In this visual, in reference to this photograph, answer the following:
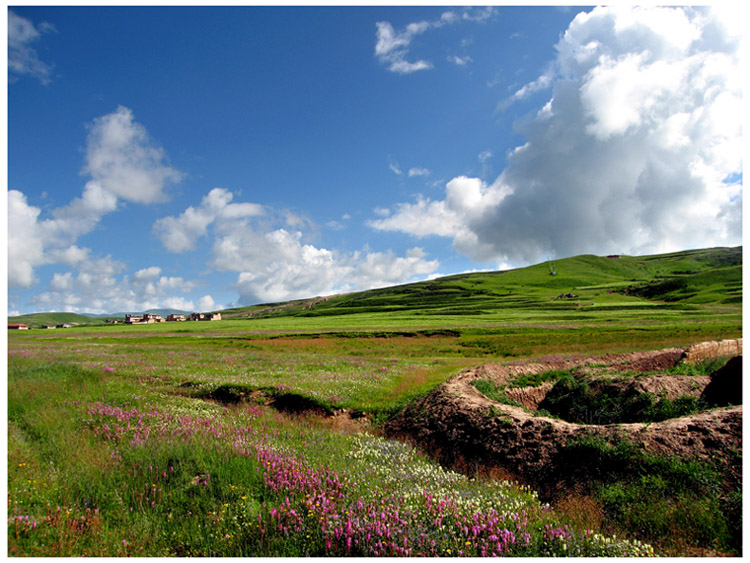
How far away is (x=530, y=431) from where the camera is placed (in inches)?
379

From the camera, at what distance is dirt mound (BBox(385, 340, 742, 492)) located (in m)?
7.65

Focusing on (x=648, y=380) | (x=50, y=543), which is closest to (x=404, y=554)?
(x=50, y=543)

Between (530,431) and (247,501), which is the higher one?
(247,501)

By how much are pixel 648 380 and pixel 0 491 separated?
1726cm

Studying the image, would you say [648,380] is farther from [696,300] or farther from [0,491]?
[696,300]

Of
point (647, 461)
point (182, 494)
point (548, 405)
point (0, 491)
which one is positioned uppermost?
point (0, 491)

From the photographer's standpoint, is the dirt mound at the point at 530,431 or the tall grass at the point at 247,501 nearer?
the tall grass at the point at 247,501

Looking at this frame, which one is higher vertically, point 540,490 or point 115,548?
point 115,548

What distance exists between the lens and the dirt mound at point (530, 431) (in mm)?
7652

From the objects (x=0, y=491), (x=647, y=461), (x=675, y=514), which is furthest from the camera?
(x=647, y=461)

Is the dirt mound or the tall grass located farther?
the dirt mound

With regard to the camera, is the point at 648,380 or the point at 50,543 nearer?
the point at 50,543

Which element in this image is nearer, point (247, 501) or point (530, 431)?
point (247, 501)

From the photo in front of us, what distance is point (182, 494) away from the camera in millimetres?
6199
